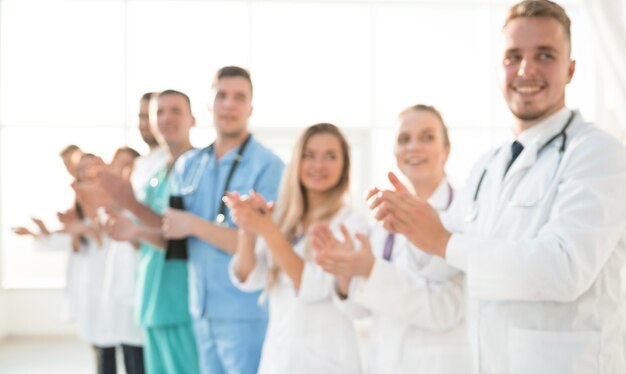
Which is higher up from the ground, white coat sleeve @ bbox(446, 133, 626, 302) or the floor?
white coat sleeve @ bbox(446, 133, 626, 302)

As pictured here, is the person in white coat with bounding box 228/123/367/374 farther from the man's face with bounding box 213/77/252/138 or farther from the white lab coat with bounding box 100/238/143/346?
the white lab coat with bounding box 100/238/143/346

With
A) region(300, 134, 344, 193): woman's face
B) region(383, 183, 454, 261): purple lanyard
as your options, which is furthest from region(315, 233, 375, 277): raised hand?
region(300, 134, 344, 193): woman's face

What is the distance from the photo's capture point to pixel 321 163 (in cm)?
262

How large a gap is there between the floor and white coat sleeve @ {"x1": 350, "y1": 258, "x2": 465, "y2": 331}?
3444mm

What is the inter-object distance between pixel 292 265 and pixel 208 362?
716 millimetres

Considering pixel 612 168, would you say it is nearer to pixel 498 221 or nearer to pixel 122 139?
pixel 498 221

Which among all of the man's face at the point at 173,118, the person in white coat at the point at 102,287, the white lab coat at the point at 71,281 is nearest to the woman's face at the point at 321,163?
the man's face at the point at 173,118

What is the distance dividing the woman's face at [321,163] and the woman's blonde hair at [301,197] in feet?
0.05

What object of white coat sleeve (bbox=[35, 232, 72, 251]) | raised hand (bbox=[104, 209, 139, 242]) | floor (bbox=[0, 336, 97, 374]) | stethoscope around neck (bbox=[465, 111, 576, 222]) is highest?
stethoscope around neck (bbox=[465, 111, 576, 222])

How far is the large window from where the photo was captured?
737 centimetres

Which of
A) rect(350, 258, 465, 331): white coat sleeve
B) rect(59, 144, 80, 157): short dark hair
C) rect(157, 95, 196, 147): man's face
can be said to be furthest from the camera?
rect(59, 144, 80, 157): short dark hair

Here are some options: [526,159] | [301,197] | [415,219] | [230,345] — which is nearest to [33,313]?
[230,345]

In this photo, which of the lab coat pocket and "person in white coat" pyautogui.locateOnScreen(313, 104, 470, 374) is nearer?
the lab coat pocket

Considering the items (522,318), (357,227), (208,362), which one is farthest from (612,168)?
(208,362)
